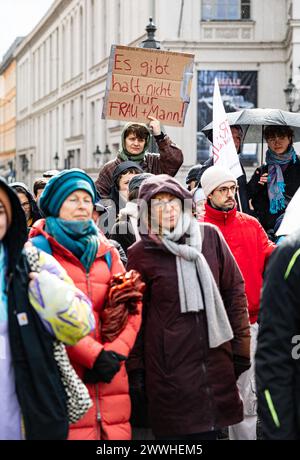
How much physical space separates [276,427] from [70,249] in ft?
4.74

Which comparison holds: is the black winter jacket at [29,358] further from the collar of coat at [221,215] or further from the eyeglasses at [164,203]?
the collar of coat at [221,215]

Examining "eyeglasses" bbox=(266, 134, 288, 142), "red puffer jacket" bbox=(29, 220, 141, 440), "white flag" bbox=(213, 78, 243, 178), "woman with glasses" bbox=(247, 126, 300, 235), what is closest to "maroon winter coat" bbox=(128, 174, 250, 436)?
"red puffer jacket" bbox=(29, 220, 141, 440)

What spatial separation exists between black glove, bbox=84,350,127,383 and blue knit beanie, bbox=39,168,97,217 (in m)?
0.73

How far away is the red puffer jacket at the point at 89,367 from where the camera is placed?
449cm

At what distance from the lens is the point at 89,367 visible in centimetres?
441

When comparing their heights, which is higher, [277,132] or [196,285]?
[277,132]

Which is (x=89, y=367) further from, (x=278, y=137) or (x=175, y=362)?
(x=278, y=137)

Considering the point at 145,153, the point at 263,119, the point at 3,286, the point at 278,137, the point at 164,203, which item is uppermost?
the point at 263,119

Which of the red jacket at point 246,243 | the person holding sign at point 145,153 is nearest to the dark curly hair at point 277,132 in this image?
the person holding sign at point 145,153

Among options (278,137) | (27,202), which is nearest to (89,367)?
(27,202)

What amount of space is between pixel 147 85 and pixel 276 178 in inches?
53.8

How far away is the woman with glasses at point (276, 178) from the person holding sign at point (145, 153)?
51.1 inches
